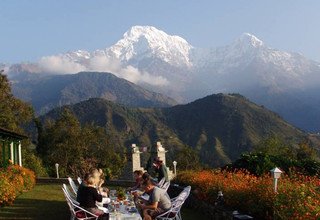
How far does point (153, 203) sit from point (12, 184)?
849cm

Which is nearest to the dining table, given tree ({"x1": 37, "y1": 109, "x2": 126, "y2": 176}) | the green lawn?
the green lawn

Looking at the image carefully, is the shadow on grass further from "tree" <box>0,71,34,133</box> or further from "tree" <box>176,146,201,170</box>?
"tree" <box>176,146,201,170</box>

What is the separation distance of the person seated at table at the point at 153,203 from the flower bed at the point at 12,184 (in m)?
5.82

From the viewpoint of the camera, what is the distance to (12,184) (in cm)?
1630

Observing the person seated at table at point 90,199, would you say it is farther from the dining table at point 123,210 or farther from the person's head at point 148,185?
the person's head at point 148,185

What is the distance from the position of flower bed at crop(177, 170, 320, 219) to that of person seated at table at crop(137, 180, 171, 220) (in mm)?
1966

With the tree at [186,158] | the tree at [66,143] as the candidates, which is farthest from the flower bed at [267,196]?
the tree at [186,158]

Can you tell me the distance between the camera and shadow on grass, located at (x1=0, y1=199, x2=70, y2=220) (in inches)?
506

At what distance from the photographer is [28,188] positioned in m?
20.6

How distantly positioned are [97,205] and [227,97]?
188403 mm

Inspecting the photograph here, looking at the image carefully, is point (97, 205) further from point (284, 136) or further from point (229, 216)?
point (284, 136)

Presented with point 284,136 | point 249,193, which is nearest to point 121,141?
point 284,136

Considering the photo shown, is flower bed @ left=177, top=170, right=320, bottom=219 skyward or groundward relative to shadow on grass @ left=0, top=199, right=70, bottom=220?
skyward

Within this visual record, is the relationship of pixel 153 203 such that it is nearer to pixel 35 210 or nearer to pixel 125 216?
pixel 125 216
